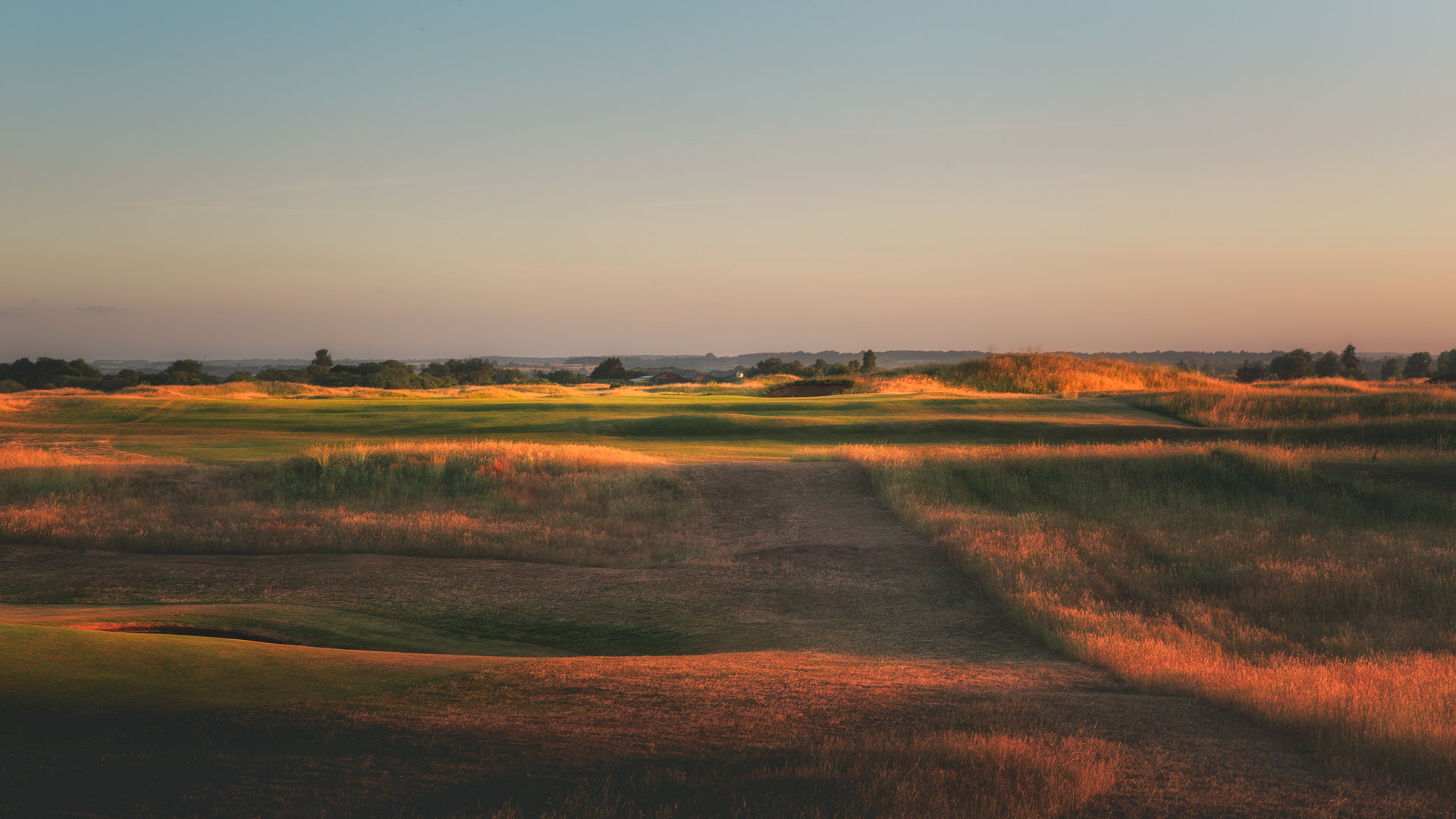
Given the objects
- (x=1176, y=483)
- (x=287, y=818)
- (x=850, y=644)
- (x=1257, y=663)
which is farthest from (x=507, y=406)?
(x=287, y=818)

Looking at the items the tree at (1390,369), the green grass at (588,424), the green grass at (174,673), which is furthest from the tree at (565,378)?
the green grass at (174,673)

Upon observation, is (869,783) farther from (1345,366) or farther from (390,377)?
(1345,366)

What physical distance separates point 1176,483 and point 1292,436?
9.08m

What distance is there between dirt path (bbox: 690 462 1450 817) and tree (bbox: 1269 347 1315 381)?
285 ft

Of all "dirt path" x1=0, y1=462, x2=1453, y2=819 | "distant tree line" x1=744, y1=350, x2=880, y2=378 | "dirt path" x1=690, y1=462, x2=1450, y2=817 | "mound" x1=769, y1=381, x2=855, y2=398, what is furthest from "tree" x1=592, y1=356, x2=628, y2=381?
"dirt path" x1=0, y1=462, x2=1453, y2=819

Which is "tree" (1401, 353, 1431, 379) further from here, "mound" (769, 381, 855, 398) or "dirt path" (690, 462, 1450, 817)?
"dirt path" (690, 462, 1450, 817)

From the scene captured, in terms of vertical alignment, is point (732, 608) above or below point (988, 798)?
below

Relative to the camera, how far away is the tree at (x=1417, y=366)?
103094 mm

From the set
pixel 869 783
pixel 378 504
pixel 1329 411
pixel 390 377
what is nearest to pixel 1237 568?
Result: pixel 869 783

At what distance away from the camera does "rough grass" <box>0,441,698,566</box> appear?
1527cm

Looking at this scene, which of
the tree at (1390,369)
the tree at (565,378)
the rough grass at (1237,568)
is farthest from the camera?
the tree at (565,378)

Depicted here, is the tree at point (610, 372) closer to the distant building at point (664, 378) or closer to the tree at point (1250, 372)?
the distant building at point (664, 378)

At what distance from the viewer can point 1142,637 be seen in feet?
33.4

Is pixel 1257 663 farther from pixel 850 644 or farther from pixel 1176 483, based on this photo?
pixel 1176 483
